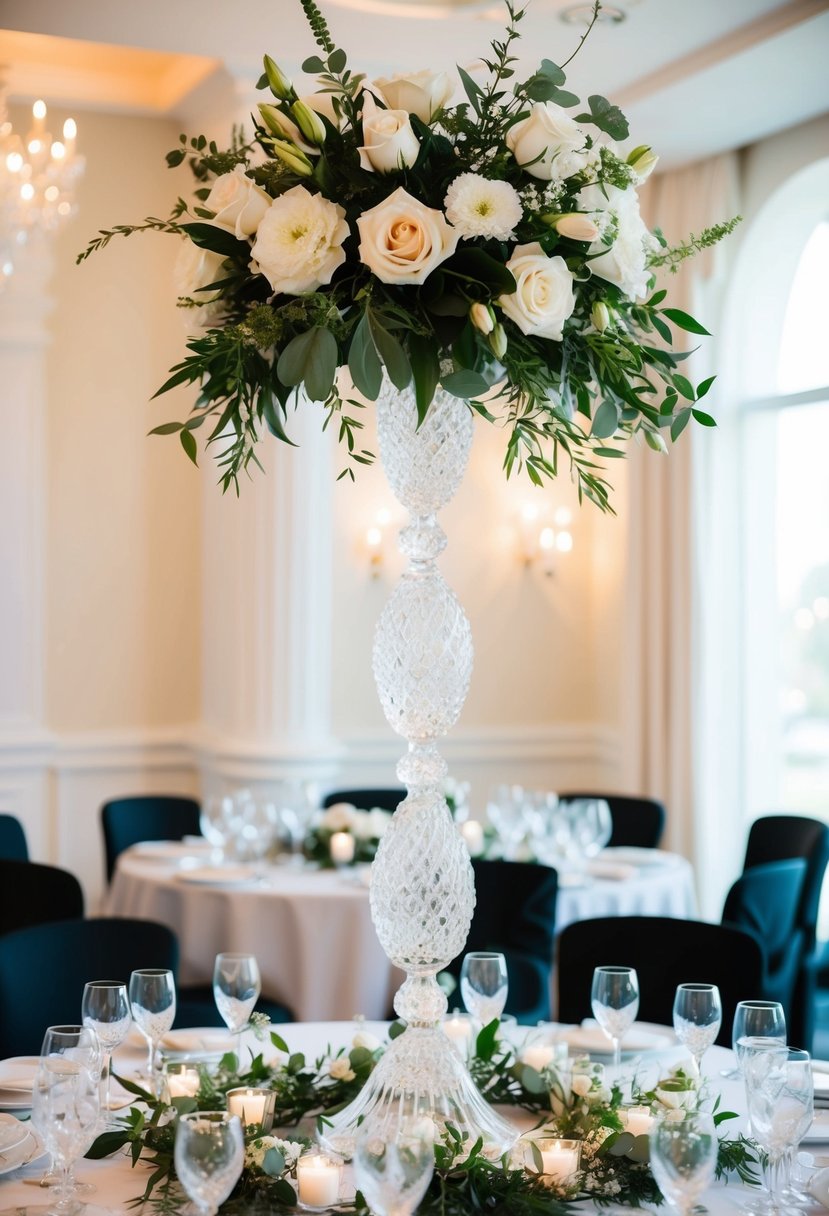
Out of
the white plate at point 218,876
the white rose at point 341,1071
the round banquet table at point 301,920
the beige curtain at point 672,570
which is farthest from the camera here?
the beige curtain at point 672,570

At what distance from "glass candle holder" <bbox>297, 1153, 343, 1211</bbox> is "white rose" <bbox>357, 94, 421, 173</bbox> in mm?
1290

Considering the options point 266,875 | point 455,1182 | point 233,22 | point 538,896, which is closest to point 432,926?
point 455,1182

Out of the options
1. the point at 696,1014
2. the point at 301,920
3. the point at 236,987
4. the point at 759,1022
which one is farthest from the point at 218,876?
the point at 759,1022

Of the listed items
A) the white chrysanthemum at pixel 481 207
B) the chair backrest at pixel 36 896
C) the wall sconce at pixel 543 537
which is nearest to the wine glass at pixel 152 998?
the white chrysanthemum at pixel 481 207

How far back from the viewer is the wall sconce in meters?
7.52

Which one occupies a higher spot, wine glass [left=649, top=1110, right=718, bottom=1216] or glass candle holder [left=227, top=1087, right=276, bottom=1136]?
wine glass [left=649, top=1110, right=718, bottom=1216]

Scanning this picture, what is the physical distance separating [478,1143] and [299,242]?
3.84 ft

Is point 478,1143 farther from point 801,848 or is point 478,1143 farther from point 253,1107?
point 801,848

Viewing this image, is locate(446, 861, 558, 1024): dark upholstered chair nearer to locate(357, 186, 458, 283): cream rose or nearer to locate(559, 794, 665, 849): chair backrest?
locate(559, 794, 665, 849): chair backrest

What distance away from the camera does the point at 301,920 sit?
4488mm

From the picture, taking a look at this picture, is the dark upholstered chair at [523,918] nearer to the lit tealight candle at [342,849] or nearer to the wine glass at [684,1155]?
the lit tealight candle at [342,849]

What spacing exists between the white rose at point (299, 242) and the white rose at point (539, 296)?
8.9 inches

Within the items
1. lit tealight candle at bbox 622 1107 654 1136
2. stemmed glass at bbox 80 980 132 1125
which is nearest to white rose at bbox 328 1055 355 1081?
stemmed glass at bbox 80 980 132 1125

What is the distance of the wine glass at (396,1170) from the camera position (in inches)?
59.6
